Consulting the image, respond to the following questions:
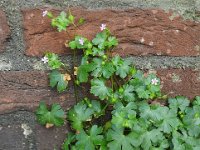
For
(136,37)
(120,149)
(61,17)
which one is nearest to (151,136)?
(120,149)

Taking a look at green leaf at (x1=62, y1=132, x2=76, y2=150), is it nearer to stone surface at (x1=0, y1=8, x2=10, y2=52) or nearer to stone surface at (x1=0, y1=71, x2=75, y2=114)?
stone surface at (x1=0, y1=71, x2=75, y2=114)

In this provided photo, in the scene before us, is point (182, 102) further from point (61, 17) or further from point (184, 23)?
point (61, 17)

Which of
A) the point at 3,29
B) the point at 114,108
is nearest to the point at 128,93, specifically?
the point at 114,108

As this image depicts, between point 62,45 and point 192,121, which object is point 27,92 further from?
point 192,121

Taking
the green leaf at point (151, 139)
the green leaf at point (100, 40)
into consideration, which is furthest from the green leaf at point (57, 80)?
the green leaf at point (151, 139)

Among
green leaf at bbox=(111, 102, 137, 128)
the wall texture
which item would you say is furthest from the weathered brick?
green leaf at bbox=(111, 102, 137, 128)

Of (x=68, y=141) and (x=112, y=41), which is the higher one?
(x=112, y=41)

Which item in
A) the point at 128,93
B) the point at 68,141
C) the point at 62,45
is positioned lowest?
the point at 68,141
